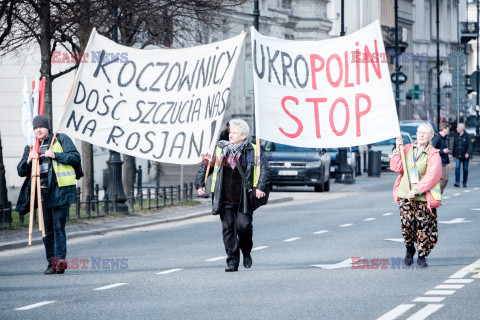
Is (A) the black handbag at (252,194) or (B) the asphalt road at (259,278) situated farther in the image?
(A) the black handbag at (252,194)

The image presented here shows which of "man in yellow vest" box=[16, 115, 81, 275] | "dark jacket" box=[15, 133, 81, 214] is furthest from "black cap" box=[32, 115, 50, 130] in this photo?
"dark jacket" box=[15, 133, 81, 214]

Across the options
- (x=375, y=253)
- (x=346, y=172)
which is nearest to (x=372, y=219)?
(x=375, y=253)

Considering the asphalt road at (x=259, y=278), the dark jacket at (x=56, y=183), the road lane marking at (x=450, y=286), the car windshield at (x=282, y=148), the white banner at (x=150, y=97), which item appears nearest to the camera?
the asphalt road at (x=259, y=278)

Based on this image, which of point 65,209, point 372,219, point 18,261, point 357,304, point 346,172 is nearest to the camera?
point 357,304

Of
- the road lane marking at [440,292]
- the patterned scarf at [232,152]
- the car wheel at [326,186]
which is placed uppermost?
the patterned scarf at [232,152]

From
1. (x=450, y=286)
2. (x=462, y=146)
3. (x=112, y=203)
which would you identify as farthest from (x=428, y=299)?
(x=462, y=146)

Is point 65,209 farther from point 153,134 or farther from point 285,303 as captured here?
point 285,303

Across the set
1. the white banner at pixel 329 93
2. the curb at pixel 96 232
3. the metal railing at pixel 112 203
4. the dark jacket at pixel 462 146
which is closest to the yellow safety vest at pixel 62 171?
the white banner at pixel 329 93

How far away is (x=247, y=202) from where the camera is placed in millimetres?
12211

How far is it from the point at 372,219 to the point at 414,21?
65271 mm

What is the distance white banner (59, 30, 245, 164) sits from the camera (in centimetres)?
1284

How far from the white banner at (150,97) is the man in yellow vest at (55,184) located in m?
0.52

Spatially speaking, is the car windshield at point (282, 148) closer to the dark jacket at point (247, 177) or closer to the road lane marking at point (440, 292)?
the dark jacket at point (247, 177)

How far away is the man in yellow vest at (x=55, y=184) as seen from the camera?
483 inches
